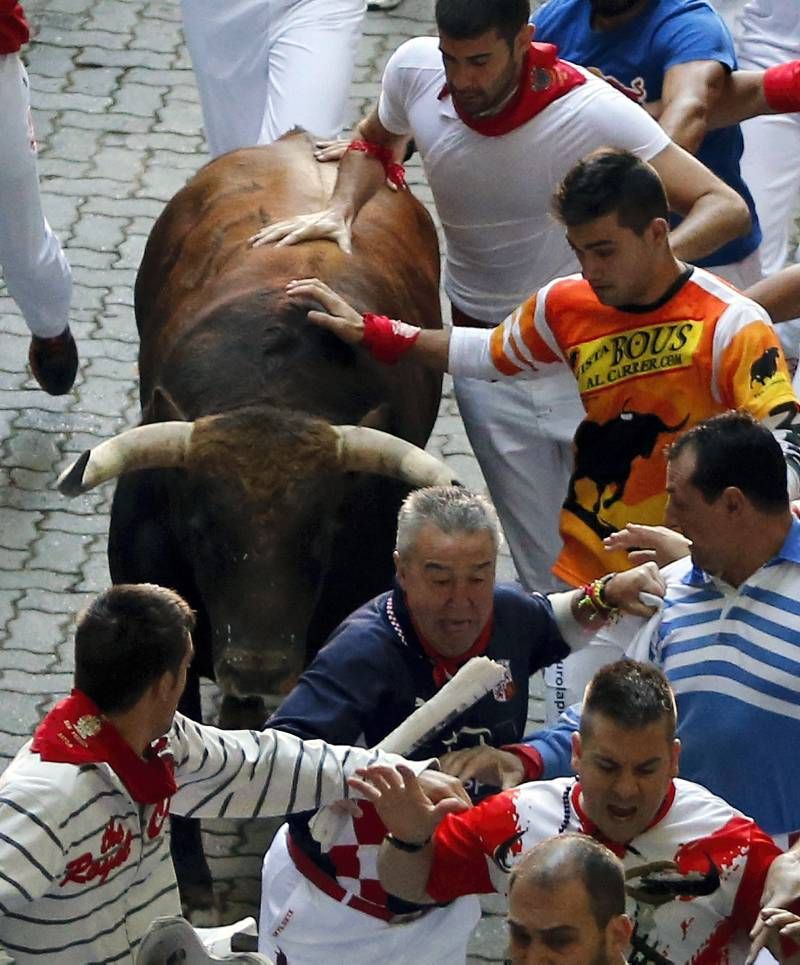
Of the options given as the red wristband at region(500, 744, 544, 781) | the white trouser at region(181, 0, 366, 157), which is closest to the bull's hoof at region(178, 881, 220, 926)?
the red wristband at region(500, 744, 544, 781)

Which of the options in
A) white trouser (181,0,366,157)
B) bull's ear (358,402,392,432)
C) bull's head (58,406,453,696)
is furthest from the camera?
white trouser (181,0,366,157)

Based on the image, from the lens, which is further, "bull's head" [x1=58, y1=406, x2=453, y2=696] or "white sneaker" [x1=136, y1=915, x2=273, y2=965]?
"bull's head" [x1=58, y1=406, x2=453, y2=696]

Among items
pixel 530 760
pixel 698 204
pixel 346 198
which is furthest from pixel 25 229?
pixel 530 760

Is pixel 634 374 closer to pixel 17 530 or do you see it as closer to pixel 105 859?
pixel 105 859

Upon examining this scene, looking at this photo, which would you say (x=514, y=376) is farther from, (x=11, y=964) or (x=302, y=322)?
(x=11, y=964)

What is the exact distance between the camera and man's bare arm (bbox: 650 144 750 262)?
18.8ft

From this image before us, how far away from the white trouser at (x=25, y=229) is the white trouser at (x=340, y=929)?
379 centimetres

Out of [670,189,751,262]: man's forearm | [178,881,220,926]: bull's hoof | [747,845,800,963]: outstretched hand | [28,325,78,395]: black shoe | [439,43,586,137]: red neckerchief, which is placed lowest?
[178,881,220,926]: bull's hoof

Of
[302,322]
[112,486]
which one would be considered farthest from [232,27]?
[302,322]

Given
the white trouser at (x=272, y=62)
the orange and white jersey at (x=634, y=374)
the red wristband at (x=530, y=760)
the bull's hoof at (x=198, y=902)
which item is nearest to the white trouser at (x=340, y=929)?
the red wristband at (x=530, y=760)

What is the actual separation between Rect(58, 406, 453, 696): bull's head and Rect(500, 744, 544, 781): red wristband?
1.25 metres

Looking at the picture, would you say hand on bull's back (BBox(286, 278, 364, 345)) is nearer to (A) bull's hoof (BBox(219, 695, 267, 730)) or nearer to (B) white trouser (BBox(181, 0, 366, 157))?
(A) bull's hoof (BBox(219, 695, 267, 730))

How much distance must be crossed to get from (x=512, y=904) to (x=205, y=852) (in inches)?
116

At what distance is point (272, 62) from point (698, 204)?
2828 millimetres
